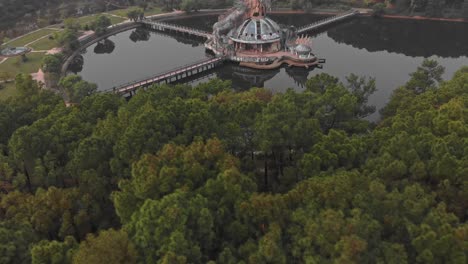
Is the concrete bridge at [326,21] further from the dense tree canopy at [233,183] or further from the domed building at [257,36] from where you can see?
the dense tree canopy at [233,183]

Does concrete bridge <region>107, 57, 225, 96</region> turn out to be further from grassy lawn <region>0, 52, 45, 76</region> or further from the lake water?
grassy lawn <region>0, 52, 45, 76</region>

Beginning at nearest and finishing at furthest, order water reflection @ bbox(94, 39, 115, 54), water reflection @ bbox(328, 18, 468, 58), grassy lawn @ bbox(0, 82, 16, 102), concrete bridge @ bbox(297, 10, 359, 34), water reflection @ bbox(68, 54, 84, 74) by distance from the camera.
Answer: grassy lawn @ bbox(0, 82, 16, 102), water reflection @ bbox(68, 54, 84, 74), water reflection @ bbox(328, 18, 468, 58), water reflection @ bbox(94, 39, 115, 54), concrete bridge @ bbox(297, 10, 359, 34)

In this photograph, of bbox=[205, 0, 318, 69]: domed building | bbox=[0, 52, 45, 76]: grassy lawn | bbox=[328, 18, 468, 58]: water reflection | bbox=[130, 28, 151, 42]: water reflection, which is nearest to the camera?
bbox=[0, 52, 45, 76]: grassy lawn

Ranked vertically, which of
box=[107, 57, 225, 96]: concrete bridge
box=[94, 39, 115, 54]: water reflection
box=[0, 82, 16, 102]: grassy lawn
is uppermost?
box=[94, 39, 115, 54]: water reflection

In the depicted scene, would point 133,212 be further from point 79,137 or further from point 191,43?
point 191,43

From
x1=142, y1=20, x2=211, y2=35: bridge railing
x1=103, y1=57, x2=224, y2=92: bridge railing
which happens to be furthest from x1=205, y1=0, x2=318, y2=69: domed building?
x1=142, y1=20, x2=211, y2=35: bridge railing

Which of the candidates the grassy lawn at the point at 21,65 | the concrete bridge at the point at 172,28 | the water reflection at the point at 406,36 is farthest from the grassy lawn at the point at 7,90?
the water reflection at the point at 406,36

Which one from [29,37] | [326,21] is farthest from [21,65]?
[326,21]

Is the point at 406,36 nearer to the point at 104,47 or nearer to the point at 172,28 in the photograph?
the point at 172,28
